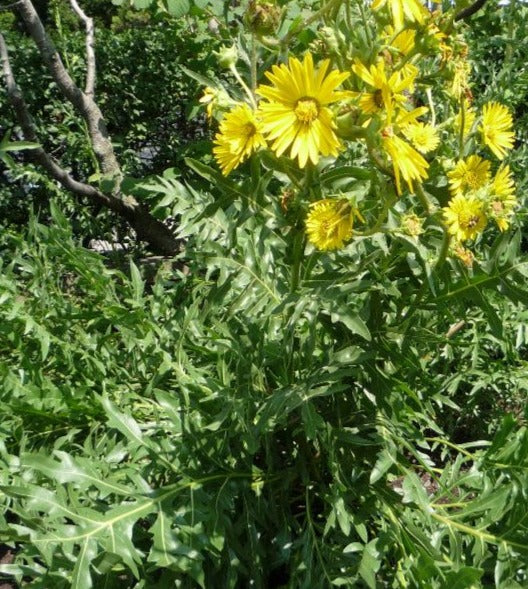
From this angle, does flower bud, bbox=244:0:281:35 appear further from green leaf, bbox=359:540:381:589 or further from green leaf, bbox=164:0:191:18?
green leaf, bbox=164:0:191:18

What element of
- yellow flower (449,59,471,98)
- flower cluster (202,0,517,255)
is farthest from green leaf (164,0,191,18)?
yellow flower (449,59,471,98)

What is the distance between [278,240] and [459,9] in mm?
520

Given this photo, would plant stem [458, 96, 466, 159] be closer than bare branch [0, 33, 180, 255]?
Yes

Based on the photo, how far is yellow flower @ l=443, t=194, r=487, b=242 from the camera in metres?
1.11

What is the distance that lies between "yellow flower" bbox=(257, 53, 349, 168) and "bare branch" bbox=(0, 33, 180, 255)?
2527 mm

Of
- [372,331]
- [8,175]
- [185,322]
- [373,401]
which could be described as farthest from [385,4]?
[8,175]

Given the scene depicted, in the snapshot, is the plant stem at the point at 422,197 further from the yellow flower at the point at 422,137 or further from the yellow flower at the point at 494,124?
the yellow flower at the point at 494,124

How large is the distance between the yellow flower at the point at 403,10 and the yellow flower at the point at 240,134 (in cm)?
25

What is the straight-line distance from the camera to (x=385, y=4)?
3.47 ft

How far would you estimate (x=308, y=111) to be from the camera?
105 centimetres

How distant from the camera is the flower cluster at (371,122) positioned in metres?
1.04

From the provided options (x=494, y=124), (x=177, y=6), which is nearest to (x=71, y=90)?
(x=177, y=6)

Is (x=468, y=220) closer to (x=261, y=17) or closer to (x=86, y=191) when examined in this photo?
(x=261, y=17)

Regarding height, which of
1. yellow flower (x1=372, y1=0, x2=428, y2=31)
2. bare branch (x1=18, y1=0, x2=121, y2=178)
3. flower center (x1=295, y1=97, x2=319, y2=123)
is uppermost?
yellow flower (x1=372, y1=0, x2=428, y2=31)
